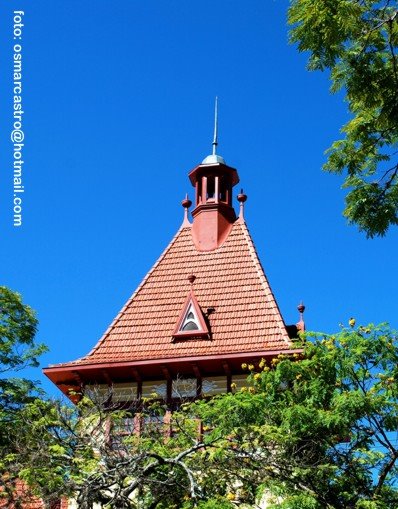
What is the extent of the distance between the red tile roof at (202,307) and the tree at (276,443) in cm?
431

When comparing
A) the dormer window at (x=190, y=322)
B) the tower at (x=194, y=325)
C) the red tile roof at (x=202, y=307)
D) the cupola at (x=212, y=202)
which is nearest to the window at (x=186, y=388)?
the tower at (x=194, y=325)

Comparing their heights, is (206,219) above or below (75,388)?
above

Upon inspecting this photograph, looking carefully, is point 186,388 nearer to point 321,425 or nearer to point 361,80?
point 321,425

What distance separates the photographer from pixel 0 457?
13.8 meters

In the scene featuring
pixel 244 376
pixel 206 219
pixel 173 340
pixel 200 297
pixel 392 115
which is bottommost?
pixel 392 115

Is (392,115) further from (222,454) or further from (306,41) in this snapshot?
(222,454)

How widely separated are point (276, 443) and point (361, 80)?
19.9ft

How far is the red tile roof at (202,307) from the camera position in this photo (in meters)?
19.2

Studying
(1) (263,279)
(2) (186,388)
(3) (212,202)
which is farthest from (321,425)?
(3) (212,202)

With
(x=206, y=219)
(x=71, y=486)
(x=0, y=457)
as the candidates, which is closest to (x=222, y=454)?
(x=71, y=486)

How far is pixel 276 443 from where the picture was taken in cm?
1295

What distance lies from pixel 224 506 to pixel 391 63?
241 inches

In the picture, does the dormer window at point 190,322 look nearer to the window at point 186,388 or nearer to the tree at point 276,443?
the window at point 186,388

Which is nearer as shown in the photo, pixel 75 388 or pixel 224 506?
pixel 224 506
